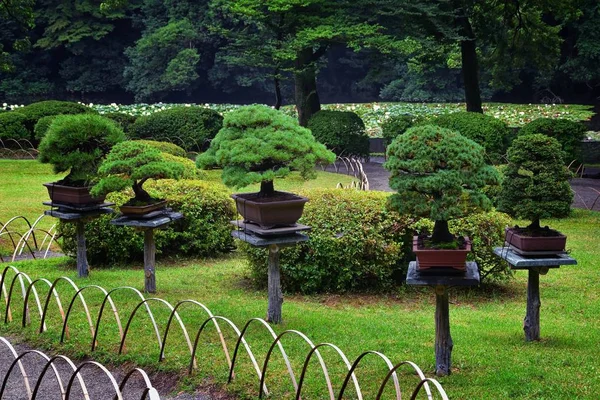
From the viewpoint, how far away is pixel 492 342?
759 cm

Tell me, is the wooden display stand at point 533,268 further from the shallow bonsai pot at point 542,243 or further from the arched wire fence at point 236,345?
the arched wire fence at point 236,345

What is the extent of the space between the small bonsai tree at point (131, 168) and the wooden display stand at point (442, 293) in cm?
370

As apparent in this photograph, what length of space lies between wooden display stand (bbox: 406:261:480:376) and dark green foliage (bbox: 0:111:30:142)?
62.8ft

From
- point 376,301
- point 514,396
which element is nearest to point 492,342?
point 514,396

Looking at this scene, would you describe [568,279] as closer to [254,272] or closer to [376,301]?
[376,301]

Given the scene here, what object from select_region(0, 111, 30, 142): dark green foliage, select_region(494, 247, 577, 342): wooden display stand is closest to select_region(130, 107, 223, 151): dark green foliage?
select_region(0, 111, 30, 142): dark green foliage

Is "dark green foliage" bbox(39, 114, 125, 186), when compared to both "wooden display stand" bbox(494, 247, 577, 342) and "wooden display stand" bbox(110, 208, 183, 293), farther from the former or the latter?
"wooden display stand" bbox(494, 247, 577, 342)

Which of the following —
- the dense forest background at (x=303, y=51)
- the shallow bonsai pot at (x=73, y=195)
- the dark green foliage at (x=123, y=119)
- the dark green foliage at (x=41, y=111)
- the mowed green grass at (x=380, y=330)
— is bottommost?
the mowed green grass at (x=380, y=330)

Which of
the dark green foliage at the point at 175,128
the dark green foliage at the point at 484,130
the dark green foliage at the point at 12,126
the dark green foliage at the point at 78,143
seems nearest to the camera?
the dark green foliage at the point at 78,143

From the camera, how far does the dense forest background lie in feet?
78.3

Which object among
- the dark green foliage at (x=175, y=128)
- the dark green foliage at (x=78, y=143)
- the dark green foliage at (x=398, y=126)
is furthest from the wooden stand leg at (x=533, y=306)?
the dark green foliage at (x=175, y=128)

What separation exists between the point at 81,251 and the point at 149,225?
1.72 metres

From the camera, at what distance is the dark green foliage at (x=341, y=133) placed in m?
23.8

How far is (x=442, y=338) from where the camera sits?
6477 millimetres
